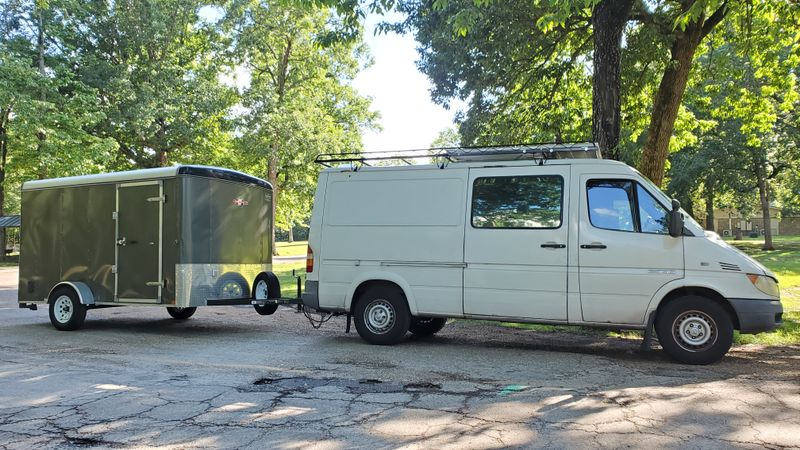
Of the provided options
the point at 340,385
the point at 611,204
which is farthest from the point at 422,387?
the point at 611,204

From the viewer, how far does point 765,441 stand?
174 inches

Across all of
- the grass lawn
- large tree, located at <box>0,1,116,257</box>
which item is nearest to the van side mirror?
large tree, located at <box>0,1,116,257</box>

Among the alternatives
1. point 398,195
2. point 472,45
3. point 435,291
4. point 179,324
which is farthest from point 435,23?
point 179,324

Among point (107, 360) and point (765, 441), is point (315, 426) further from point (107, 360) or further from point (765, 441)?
point (107, 360)

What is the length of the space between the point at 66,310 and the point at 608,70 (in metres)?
10.2

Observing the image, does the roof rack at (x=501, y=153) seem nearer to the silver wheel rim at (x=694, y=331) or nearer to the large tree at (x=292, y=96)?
the silver wheel rim at (x=694, y=331)

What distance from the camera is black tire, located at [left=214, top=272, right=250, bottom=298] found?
9.67 meters

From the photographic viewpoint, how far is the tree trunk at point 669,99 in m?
12.0

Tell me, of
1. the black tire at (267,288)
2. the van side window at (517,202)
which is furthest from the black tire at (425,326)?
the black tire at (267,288)

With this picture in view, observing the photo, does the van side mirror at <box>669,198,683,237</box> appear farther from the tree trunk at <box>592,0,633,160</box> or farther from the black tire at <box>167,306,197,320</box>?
the black tire at <box>167,306,197,320</box>

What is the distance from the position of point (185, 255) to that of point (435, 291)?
3891 mm

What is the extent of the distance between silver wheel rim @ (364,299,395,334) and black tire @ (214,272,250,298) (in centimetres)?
258

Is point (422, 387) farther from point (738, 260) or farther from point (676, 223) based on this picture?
point (738, 260)

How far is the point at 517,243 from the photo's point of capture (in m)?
7.83
